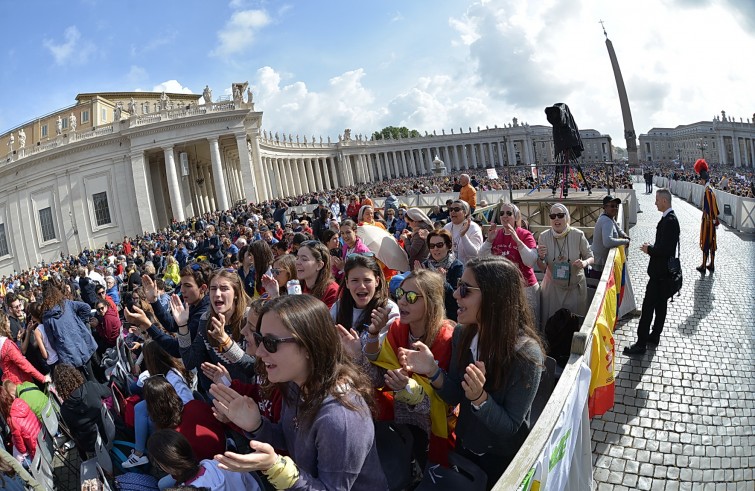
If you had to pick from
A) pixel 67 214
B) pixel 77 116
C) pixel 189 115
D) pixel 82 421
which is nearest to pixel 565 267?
pixel 82 421

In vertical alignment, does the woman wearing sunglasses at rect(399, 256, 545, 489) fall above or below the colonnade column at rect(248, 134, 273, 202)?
below

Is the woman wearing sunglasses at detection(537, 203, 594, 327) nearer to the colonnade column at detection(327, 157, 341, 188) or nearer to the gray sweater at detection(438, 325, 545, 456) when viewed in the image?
the gray sweater at detection(438, 325, 545, 456)

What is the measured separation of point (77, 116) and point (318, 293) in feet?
203

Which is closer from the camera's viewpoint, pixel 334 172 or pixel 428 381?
pixel 428 381

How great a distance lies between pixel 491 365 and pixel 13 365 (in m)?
5.93

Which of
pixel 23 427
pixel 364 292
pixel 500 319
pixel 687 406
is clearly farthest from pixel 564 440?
pixel 23 427

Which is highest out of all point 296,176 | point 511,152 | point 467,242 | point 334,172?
point 511,152

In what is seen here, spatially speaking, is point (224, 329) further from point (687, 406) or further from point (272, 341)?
point (687, 406)

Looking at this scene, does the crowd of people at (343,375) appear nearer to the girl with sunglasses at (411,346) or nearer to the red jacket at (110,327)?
the girl with sunglasses at (411,346)

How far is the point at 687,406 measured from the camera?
4.95 metres

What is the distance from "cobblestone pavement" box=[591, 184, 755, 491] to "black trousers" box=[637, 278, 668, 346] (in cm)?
26

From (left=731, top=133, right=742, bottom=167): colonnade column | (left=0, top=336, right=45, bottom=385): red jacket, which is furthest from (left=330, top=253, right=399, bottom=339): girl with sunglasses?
(left=731, top=133, right=742, bottom=167): colonnade column

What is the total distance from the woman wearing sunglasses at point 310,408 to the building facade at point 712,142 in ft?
382

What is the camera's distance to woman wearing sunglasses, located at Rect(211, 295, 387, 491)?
2.09m
